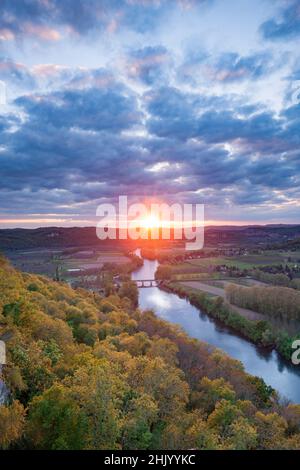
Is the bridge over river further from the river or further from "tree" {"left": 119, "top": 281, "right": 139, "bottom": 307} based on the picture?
"tree" {"left": 119, "top": 281, "right": 139, "bottom": 307}

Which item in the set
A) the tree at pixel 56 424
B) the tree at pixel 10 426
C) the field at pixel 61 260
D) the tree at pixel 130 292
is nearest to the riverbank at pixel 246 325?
the tree at pixel 130 292

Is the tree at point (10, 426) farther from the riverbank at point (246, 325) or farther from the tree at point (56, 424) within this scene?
the riverbank at point (246, 325)

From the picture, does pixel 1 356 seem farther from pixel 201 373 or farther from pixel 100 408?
pixel 201 373

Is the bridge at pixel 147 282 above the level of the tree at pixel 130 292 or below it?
below

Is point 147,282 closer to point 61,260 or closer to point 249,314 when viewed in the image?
point 61,260

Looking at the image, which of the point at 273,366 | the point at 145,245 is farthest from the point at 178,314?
the point at 145,245
